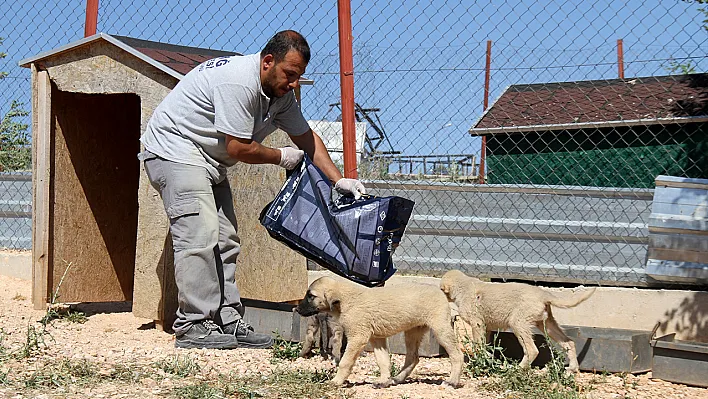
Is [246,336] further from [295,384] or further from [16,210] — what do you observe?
[16,210]

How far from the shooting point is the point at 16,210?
833 centimetres

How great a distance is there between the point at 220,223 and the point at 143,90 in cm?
122

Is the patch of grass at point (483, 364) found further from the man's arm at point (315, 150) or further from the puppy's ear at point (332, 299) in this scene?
the man's arm at point (315, 150)

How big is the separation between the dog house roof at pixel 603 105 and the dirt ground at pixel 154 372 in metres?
3.90

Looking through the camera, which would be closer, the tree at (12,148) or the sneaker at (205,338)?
the sneaker at (205,338)

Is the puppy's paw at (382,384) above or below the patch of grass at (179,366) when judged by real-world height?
below

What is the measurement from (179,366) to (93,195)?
2.82 metres

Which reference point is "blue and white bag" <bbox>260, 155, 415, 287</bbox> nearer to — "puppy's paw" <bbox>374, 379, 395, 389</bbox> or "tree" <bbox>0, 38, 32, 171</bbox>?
"puppy's paw" <bbox>374, 379, 395, 389</bbox>

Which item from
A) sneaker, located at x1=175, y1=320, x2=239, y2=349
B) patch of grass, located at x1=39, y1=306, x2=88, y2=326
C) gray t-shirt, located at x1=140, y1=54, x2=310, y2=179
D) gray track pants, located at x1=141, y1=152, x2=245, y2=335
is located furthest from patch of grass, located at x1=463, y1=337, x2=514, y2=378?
patch of grass, located at x1=39, y1=306, x2=88, y2=326

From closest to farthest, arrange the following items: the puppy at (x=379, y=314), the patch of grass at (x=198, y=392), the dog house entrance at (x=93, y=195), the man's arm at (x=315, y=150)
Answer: the patch of grass at (x=198, y=392) → the puppy at (x=379, y=314) → the man's arm at (x=315, y=150) → the dog house entrance at (x=93, y=195)

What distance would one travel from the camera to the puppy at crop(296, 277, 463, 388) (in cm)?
413

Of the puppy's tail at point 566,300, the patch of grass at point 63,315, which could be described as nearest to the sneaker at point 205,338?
the patch of grass at point 63,315

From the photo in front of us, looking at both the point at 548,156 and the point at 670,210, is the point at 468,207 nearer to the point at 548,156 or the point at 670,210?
the point at 670,210

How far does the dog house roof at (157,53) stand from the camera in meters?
5.78
